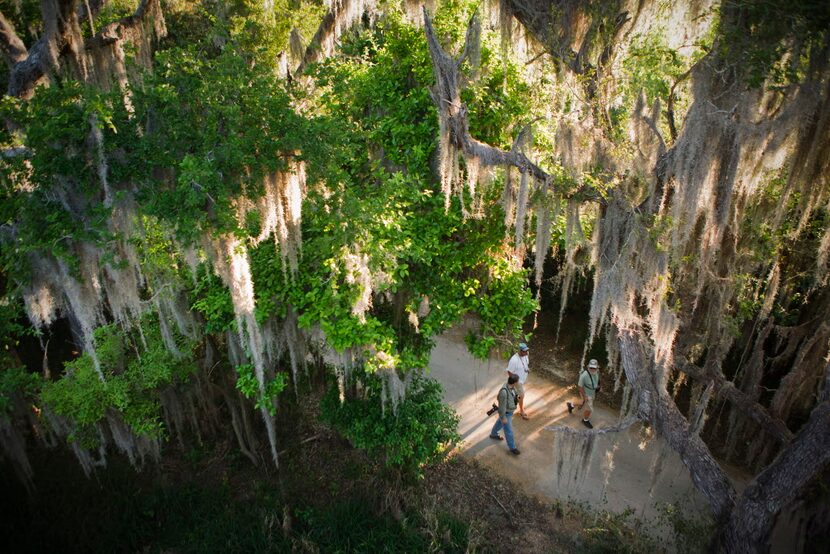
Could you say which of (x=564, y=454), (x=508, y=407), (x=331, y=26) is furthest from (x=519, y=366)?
(x=331, y=26)

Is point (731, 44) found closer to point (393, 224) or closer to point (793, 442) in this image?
point (393, 224)

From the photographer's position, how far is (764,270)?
802 cm

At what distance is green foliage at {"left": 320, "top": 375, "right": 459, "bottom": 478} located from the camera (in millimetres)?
7434

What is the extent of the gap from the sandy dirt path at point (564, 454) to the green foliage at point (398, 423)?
4.85 ft

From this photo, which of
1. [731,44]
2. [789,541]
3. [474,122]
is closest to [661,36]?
[731,44]

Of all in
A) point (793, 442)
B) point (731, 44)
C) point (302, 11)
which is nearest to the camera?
point (731, 44)

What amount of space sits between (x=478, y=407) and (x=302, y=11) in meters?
10.7

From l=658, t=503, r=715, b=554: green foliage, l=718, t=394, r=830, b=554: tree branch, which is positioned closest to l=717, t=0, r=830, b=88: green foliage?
l=718, t=394, r=830, b=554: tree branch

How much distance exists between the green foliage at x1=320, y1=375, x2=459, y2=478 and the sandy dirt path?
1.48 metres

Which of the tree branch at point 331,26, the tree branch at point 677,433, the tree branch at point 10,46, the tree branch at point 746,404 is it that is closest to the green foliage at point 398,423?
the tree branch at point 677,433

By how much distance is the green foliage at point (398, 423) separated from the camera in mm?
7434

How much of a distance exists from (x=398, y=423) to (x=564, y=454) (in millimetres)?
2902

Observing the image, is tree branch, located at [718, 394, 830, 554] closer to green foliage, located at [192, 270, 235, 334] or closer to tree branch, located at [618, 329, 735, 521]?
tree branch, located at [618, 329, 735, 521]

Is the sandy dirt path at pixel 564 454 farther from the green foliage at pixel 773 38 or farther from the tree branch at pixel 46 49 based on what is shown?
the tree branch at pixel 46 49
